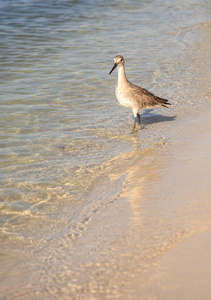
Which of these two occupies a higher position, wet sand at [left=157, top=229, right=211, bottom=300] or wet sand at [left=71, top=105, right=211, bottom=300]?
wet sand at [left=157, top=229, right=211, bottom=300]

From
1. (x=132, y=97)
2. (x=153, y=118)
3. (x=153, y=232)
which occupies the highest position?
(x=132, y=97)

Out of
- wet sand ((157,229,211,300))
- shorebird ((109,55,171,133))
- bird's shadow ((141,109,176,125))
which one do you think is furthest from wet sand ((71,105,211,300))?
bird's shadow ((141,109,176,125))

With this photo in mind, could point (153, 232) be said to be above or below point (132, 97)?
below

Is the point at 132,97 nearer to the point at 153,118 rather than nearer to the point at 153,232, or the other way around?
the point at 153,118

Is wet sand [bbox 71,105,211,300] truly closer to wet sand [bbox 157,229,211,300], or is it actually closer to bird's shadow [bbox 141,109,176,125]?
wet sand [bbox 157,229,211,300]

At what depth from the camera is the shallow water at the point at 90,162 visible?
3.98 m

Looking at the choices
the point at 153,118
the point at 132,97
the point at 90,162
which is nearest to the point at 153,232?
the point at 90,162

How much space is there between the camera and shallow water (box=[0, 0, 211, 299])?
398 cm

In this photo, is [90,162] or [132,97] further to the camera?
[132,97]

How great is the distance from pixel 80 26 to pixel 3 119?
10.3 m

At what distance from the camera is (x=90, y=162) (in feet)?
21.4

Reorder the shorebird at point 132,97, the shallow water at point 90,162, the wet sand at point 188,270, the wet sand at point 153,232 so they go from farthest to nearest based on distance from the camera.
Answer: the shorebird at point 132,97
the shallow water at point 90,162
the wet sand at point 153,232
the wet sand at point 188,270

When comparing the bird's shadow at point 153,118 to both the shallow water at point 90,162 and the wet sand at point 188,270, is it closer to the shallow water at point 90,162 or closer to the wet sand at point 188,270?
the shallow water at point 90,162

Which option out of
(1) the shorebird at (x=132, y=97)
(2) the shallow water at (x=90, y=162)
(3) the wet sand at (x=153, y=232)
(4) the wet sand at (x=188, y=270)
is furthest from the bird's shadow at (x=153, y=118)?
(4) the wet sand at (x=188, y=270)
